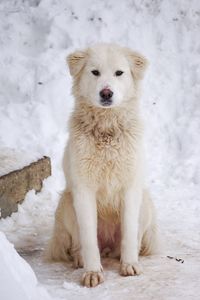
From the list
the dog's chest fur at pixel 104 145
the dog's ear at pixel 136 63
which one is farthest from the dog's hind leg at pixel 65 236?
the dog's ear at pixel 136 63

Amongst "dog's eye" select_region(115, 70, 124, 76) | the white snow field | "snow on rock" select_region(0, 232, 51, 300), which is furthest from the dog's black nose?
"snow on rock" select_region(0, 232, 51, 300)

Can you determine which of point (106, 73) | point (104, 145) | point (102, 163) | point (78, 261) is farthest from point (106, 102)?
point (78, 261)

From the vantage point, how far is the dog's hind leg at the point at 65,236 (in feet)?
14.5

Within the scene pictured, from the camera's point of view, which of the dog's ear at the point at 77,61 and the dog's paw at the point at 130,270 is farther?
the dog's ear at the point at 77,61

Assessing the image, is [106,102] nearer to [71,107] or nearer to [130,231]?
[130,231]

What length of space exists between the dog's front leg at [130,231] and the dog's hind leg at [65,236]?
0.41 m

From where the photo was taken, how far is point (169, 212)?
19.6 ft

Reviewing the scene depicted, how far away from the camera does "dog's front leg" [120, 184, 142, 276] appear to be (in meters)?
4.16

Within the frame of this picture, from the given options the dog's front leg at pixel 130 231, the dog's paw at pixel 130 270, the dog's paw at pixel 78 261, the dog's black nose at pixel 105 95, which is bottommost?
the dog's paw at pixel 78 261

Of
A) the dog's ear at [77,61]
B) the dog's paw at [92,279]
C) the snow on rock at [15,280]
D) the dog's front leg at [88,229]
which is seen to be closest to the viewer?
the snow on rock at [15,280]

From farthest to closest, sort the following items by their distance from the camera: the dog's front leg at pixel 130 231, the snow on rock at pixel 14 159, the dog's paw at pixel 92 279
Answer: the snow on rock at pixel 14 159, the dog's front leg at pixel 130 231, the dog's paw at pixel 92 279

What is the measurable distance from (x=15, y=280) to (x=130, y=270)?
1576 mm

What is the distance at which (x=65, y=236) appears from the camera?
14.9 feet

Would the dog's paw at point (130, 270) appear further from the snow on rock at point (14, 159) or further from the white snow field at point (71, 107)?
the snow on rock at point (14, 159)
